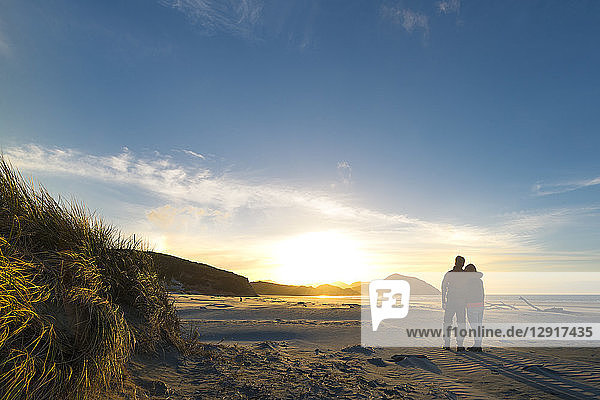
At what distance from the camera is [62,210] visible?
4828mm

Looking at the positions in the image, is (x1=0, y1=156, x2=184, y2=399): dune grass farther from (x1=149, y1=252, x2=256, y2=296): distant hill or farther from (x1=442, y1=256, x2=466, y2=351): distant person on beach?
(x1=149, y1=252, x2=256, y2=296): distant hill

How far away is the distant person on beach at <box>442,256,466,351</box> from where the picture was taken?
41.2ft

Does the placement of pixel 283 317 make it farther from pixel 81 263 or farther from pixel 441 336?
pixel 81 263

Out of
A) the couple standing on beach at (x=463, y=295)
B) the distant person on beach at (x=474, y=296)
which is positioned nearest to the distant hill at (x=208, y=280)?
the couple standing on beach at (x=463, y=295)

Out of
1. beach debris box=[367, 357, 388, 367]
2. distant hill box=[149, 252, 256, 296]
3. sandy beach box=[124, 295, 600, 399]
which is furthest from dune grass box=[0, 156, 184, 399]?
distant hill box=[149, 252, 256, 296]

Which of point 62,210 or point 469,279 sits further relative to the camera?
point 469,279

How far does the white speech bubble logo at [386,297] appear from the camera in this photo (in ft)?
57.9

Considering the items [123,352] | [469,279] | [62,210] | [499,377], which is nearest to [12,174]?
[62,210]

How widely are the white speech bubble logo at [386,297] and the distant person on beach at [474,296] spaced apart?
4137mm

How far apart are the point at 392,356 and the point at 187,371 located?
6.54 meters

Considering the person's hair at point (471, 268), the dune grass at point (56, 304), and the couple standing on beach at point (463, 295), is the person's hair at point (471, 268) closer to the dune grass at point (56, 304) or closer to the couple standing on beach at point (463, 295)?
the couple standing on beach at point (463, 295)

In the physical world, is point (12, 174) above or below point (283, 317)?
above

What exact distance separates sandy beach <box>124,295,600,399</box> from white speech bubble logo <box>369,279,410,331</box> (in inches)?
156

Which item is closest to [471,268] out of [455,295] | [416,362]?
[455,295]
